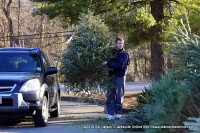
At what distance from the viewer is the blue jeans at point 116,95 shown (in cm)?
992

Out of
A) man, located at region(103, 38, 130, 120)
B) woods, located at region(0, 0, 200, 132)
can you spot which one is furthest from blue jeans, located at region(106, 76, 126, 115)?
woods, located at region(0, 0, 200, 132)

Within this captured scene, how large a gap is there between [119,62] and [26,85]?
6.70ft

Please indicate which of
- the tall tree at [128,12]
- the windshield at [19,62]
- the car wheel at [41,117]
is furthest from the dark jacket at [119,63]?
the tall tree at [128,12]

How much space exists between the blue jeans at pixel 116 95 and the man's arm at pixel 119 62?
1.12 ft

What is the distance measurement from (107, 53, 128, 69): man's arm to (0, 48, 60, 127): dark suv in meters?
1.44

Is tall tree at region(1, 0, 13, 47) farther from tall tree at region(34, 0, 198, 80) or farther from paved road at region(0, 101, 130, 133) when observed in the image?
paved road at region(0, 101, 130, 133)

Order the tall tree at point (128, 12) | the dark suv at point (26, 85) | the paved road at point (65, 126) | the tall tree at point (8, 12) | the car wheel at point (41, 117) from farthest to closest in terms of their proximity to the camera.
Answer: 1. the tall tree at point (8, 12)
2. the tall tree at point (128, 12)
3. the car wheel at point (41, 117)
4. the dark suv at point (26, 85)
5. the paved road at point (65, 126)

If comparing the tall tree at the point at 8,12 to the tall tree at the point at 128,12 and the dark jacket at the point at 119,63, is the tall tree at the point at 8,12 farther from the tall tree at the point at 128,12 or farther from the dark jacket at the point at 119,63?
the dark jacket at the point at 119,63

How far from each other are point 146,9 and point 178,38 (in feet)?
24.4

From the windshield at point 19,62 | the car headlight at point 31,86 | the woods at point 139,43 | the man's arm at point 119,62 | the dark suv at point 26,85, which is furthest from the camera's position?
the windshield at point 19,62

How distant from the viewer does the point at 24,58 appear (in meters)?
10.6

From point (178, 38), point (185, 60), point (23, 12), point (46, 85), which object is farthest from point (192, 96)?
point (23, 12)

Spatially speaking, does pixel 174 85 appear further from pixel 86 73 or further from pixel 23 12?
pixel 23 12

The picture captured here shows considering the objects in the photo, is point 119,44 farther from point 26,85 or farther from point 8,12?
point 8,12
